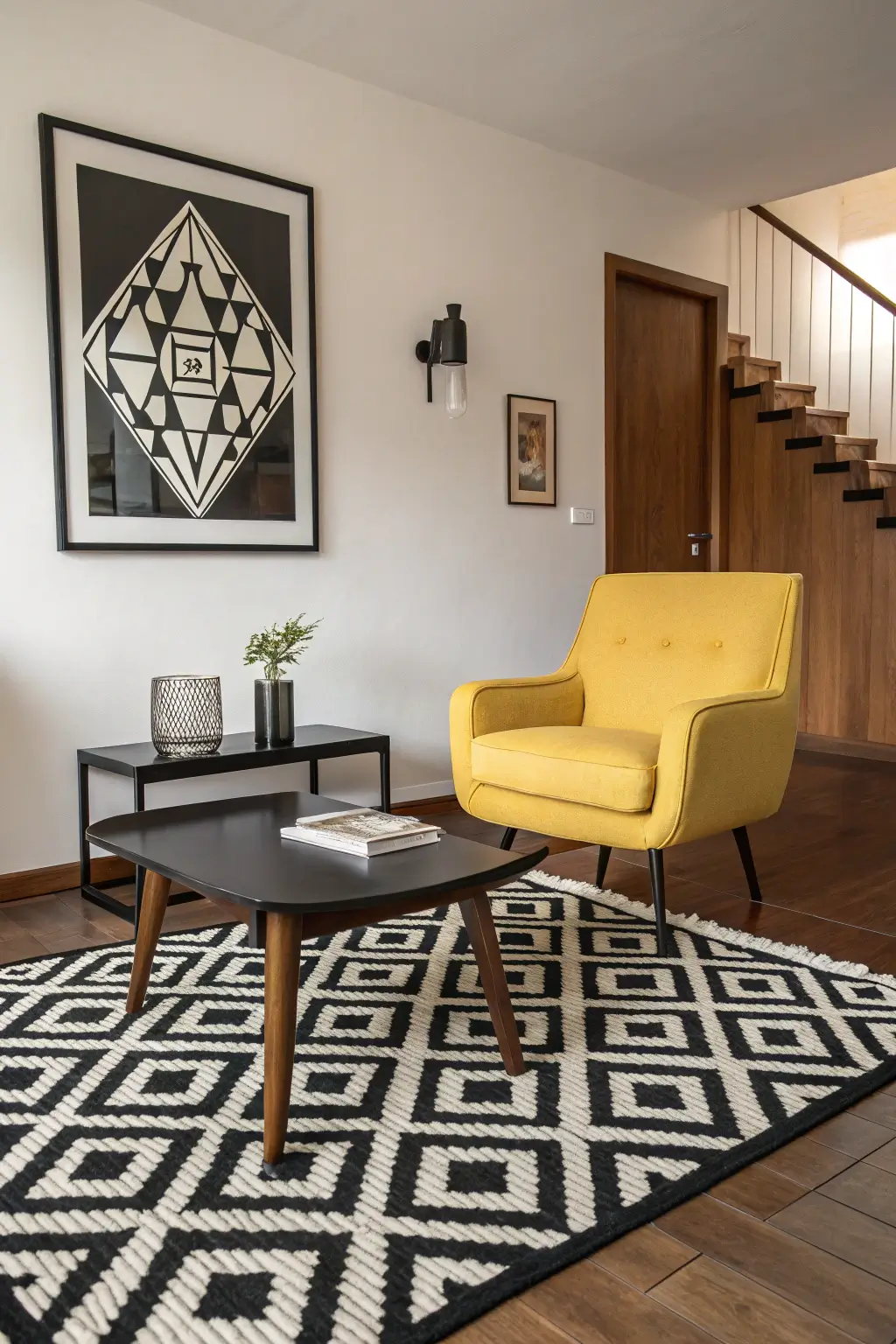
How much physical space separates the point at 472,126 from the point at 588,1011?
135 inches

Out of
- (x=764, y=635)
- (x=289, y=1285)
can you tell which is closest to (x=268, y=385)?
(x=764, y=635)

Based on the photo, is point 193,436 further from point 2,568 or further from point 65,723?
point 65,723

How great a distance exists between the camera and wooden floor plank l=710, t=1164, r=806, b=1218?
1.50m

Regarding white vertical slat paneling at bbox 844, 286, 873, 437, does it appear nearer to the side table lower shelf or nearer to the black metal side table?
the black metal side table

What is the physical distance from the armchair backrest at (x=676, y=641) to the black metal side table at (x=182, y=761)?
2.36 feet

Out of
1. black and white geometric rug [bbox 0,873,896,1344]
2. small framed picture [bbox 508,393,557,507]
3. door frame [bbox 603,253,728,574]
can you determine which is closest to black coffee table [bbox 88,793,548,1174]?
black and white geometric rug [bbox 0,873,896,1344]

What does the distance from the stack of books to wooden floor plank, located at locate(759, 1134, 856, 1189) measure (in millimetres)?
785

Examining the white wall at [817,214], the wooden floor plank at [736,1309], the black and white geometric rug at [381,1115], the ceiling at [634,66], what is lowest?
the wooden floor plank at [736,1309]

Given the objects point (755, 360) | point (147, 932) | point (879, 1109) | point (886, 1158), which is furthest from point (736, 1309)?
point (755, 360)

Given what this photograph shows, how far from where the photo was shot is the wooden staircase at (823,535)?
5.15 m

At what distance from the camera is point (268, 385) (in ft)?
11.6

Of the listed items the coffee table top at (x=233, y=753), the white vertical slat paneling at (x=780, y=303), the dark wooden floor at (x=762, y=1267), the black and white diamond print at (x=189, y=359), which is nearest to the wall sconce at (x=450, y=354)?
the black and white diamond print at (x=189, y=359)

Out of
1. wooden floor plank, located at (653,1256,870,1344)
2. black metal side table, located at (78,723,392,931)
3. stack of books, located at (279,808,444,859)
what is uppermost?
stack of books, located at (279,808,444,859)

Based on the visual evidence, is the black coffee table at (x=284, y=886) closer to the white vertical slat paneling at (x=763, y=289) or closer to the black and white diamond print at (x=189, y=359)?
the black and white diamond print at (x=189, y=359)
